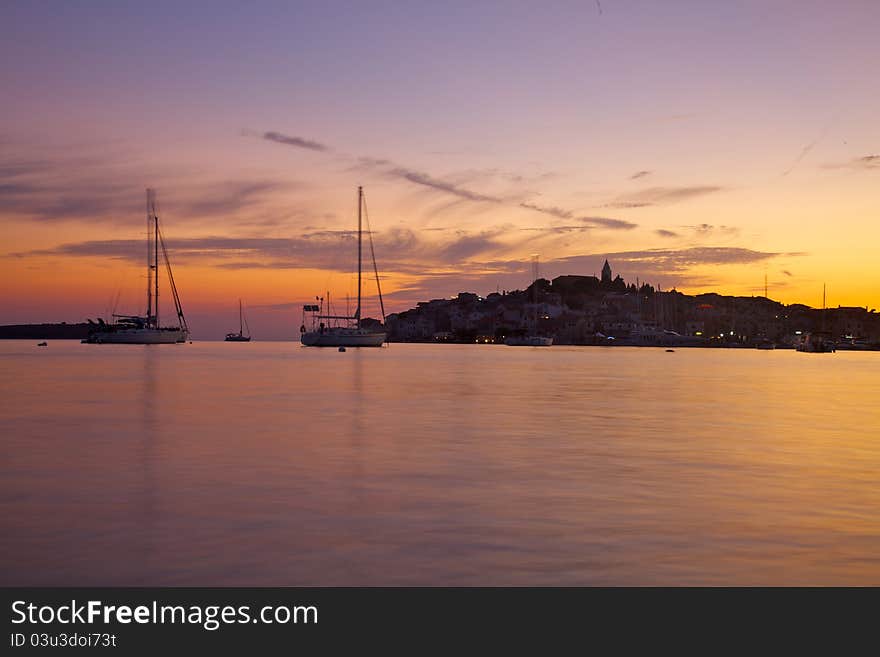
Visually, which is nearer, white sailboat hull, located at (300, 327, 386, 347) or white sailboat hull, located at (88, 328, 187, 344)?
white sailboat hull, located at (300, 327, 386, 347)

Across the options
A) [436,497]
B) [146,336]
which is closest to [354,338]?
[146,336]

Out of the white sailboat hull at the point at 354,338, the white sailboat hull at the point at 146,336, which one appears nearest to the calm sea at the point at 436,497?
the white sailboat hull at the point at 354,338

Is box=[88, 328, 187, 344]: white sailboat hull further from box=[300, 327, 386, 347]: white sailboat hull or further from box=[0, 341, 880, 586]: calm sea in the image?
box=[0, 341, 880, 586]: calm sea

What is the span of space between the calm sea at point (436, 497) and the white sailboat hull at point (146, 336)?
440 feet

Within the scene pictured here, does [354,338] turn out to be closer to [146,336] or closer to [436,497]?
[146,336]

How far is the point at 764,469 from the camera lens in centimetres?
2023

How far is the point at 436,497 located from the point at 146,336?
523 ft

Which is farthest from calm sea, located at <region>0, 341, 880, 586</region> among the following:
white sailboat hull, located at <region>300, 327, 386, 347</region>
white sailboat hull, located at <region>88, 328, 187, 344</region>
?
white sailboat hull, located at <region>88, 328, 187, 344</region>

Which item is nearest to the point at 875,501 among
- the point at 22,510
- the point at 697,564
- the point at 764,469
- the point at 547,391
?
the point at 764,469

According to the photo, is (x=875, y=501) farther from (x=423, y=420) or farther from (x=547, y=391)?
(x=547, y=391)

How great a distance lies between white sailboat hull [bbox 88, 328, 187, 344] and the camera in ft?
541

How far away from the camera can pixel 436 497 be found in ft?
53.0

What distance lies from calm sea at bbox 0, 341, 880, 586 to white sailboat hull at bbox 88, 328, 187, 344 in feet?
440
